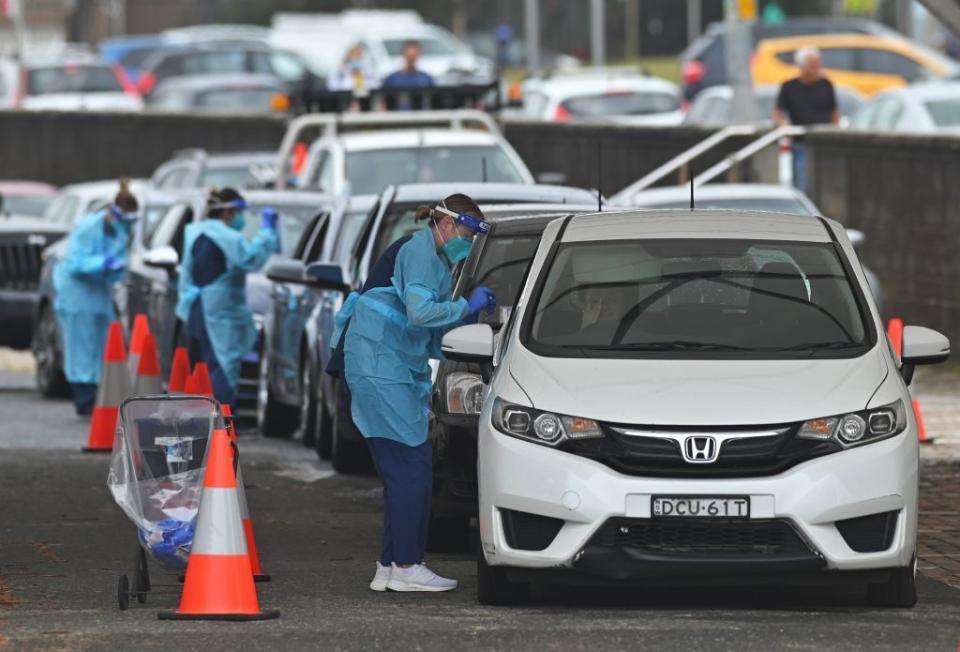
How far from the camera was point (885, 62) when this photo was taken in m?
39.7

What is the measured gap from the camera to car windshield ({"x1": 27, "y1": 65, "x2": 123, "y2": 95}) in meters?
45.3

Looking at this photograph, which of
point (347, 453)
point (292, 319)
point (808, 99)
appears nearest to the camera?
point (347, 453)

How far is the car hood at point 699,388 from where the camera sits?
933cm

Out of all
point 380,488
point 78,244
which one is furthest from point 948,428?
point 78,244

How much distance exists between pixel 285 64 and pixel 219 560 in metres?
41.9

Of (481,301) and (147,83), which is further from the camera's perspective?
(147,83)

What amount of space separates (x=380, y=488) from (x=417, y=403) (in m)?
3.95

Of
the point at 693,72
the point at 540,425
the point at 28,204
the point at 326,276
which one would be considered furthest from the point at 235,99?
the point at 540,425

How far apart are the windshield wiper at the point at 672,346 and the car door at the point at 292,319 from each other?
6358mm

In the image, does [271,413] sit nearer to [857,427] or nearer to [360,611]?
[360,611]

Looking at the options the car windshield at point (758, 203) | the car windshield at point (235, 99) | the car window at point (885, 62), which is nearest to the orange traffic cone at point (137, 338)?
the car windshield at point (758, 203)

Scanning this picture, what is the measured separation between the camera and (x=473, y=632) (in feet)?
30.1

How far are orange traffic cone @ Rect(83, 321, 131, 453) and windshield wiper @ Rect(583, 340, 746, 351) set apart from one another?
7.42m

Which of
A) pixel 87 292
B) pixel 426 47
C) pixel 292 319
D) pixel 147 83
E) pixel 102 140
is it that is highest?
pixel 292 319
